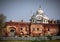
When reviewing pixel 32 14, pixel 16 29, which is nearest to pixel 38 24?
pixel 32 14

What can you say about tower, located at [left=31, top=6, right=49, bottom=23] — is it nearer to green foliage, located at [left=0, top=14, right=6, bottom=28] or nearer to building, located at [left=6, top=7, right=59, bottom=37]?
building, located at [left=6, top=7, right=59, bottom=37]

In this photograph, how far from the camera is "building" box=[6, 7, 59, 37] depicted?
2027mm

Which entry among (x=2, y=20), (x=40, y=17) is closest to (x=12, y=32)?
(x=2, y=20)

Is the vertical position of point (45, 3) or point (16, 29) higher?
point (45, 3)

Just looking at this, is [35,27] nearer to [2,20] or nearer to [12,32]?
[12,32]

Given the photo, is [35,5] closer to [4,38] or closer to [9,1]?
[9,1]

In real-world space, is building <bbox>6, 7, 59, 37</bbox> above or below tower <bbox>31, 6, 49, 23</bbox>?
below

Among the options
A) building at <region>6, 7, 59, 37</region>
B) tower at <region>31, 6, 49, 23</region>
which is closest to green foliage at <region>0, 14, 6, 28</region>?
building at <region>6, 7, 59, 37</region>

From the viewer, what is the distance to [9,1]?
2.06 m

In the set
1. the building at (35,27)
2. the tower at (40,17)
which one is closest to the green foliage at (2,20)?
the building at (35,27)

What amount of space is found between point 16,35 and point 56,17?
603 millimetres

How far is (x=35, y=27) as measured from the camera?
2.05 meters

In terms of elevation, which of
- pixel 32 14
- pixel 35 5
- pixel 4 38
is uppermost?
pixel 35 5

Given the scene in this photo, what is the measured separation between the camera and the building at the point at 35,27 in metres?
2.03
